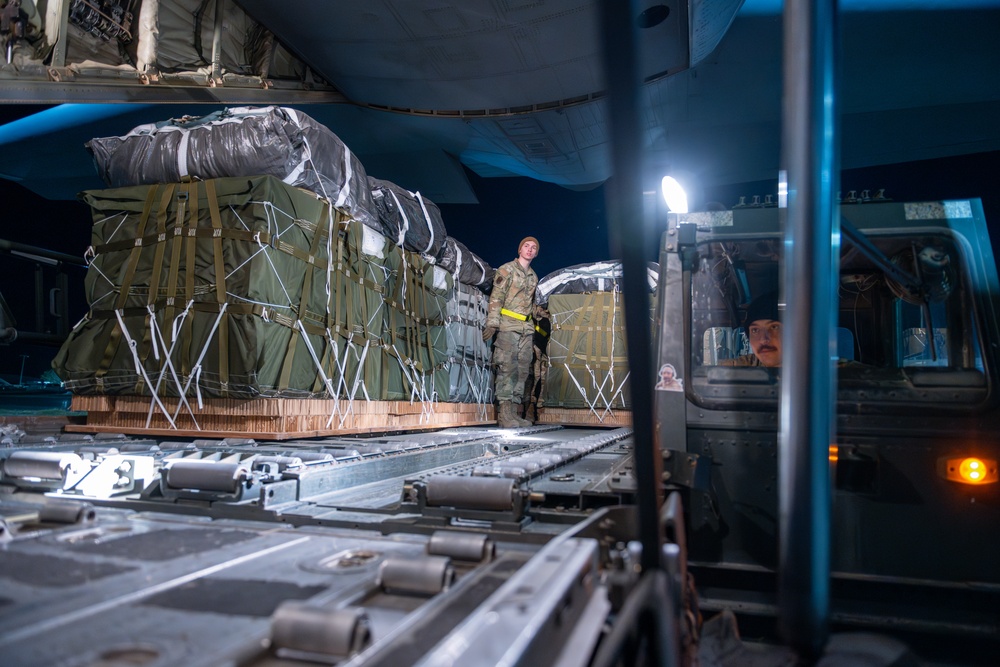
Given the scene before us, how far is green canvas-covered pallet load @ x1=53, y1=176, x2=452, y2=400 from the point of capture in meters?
4.07

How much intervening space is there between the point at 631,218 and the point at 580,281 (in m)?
7.88

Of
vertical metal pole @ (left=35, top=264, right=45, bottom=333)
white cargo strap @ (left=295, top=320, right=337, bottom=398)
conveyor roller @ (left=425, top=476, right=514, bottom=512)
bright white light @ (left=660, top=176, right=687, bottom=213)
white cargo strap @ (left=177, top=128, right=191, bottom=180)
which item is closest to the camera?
conveyor roller @ (left=425, top=476, right=514, bottom=512)

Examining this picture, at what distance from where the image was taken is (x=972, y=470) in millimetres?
2281

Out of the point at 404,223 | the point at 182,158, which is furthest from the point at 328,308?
the point at 404,223

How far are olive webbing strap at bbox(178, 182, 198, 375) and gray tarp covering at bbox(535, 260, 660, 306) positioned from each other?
512cm

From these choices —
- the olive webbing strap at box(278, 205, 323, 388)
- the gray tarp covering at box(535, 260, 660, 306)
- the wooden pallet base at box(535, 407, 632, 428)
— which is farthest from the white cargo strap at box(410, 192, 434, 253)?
the wooden pallet base at box(535, 407, 632, 428)

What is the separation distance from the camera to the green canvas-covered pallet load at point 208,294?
4074 millimetres

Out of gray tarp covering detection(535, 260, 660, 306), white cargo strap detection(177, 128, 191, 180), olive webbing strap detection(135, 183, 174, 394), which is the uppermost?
white cargo strap detection(177, 128, 191, 180)

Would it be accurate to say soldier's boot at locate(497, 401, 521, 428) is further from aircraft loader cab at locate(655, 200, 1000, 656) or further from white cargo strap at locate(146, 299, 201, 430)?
aircraft loader cab at locate(655, 200, 1000, 656)

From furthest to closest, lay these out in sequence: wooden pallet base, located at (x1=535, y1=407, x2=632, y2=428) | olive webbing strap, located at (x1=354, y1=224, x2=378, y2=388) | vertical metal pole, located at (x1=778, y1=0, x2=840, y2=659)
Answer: wooden pallet base, located at (x1=535, y1=407, x2=632, y2=428) < olive webbing strap, located at (x1=354, y1=224, x2=378, y2=388) < vertical metal pole, located at (x1=778, y1=0, x2=840, y2=659)

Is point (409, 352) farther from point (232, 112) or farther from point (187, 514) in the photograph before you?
point (187, 514)

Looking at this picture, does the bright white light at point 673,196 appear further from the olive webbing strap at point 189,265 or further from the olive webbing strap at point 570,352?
the olive webbing strap at point 570,352

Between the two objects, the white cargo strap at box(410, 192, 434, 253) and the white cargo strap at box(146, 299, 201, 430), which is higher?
the white cargo strap at box(410, 192, 434, 253)

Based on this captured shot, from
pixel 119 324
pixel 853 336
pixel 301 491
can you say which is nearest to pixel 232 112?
pixel 119 324
